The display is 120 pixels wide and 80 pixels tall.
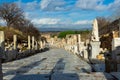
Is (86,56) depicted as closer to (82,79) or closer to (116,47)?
(116,47)

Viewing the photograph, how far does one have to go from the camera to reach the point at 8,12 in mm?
70750

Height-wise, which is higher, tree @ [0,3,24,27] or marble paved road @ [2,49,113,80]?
tree @ [0,3,24,27]

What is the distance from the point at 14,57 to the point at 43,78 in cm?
1900

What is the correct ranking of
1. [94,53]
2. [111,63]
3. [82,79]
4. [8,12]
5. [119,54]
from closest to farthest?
[82,79] → [111,63] → [119,54] → [94,53] → [8,12]

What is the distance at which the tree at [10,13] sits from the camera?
2793 inches

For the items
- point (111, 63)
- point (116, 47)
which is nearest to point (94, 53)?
point (116, 47)

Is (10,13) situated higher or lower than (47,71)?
higher

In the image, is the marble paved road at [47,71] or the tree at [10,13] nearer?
the marble paved road at [47,71]

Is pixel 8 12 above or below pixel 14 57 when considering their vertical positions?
above

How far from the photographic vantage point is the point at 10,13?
71.2m

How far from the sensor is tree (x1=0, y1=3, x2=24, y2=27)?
2793 inches

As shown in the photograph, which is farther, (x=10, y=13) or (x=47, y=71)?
(x=10, y=13)

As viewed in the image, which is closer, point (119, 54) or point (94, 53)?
point (119, 54)

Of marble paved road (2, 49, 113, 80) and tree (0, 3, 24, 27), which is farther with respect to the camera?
tree (0, 3, 24, 27)
